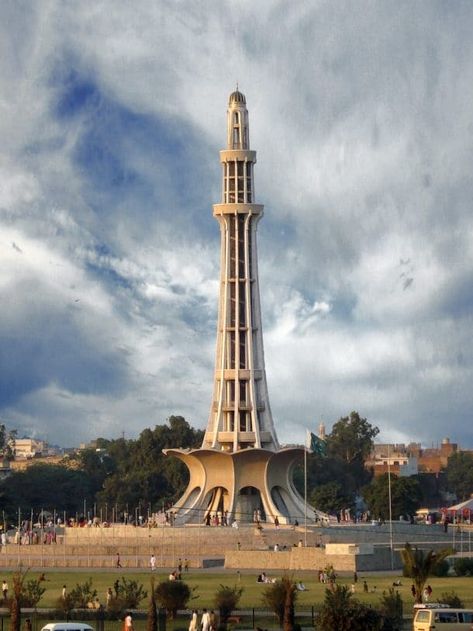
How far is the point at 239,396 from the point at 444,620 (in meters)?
58.2

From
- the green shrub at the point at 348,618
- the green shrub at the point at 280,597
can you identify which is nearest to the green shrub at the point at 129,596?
the green shrub at the point at 280,597

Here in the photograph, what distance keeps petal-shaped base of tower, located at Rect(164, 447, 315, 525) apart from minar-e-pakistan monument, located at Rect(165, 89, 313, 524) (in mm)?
61

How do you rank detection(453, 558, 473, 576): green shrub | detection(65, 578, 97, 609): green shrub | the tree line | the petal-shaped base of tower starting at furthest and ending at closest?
the tree line, the petal-shaped base of tower, detection(453, 558, 473, 576): green shrub, detection(65, 578, 97, 609): green shrub

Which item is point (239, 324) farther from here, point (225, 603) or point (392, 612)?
point (392, 612)

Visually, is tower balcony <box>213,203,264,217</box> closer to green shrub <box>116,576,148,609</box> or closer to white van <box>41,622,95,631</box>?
green shrub <box>116,576,148,609</box>

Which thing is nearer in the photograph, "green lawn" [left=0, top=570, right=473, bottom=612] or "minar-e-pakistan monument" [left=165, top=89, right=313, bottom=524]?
"green lawn" [left=0, top=570, right=473, bottom=612]

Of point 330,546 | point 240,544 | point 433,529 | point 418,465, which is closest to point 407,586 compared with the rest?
point 330,546

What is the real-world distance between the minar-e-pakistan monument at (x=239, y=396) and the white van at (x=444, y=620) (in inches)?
2226

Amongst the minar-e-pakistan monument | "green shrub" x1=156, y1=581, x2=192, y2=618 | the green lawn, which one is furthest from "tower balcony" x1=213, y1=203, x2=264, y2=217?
"green shrub" x1=156, y1=581, x2=192, y2=618

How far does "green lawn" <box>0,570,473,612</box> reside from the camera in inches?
1976

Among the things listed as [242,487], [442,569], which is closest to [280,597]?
[442,569]

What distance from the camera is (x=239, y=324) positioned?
322 ft

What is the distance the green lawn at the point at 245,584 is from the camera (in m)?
50.2

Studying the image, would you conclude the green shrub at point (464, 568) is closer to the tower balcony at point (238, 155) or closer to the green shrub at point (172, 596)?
the green shrub at point (172, 596)
